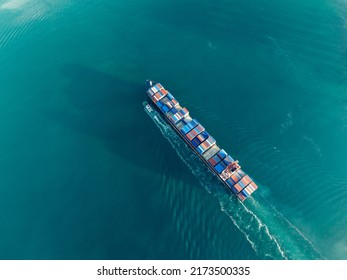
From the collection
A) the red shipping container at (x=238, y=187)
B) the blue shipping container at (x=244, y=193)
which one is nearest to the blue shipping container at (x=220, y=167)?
the red shipping container at (x=238, y=187)

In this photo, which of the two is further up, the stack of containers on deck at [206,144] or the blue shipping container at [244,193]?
the stack of containers on deck at [206,144]

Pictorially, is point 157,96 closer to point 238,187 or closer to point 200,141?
point 200,141

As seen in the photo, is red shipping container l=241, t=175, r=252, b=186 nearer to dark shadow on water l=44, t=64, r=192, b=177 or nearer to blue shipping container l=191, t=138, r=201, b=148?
blue shipping container l=191, t=138, r=201, b=148

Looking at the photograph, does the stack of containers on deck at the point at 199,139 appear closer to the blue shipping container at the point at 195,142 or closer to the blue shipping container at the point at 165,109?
the blue shipping container at the point at 195,142

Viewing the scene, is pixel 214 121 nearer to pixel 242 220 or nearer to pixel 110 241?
pixel 242 220

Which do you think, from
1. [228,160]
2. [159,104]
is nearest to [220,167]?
[228,160]

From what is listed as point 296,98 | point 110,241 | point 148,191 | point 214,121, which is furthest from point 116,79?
point 296,98
